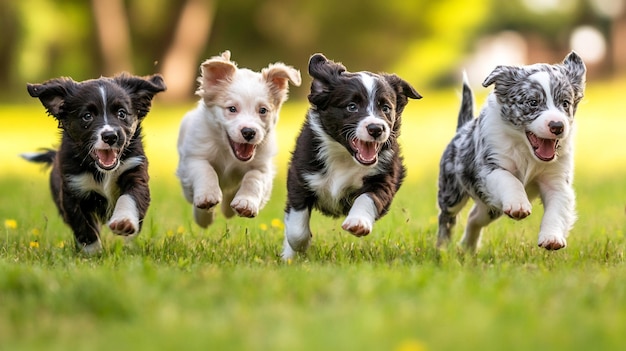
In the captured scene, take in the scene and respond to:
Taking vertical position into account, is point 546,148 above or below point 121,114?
above

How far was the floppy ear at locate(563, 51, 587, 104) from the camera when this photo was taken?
6336 millimetres

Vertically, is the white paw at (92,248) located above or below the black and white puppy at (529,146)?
below

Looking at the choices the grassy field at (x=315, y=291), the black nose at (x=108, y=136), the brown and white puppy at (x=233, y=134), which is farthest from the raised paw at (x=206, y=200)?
the black nose at (x=108, y=136)

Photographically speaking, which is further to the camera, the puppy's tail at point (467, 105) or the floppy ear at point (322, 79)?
the puppy's tail at point (467, 105)

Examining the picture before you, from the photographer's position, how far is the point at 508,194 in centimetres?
623

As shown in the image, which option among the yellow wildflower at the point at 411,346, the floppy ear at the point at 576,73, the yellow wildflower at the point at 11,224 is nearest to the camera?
the yellow wildflower at the point at 411,346

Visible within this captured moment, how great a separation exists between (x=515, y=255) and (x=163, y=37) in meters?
23.9

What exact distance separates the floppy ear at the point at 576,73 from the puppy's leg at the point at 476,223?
4.13 feet

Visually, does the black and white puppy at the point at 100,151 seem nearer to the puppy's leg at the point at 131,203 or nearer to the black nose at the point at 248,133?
the puppy's leg at the point at 131,203

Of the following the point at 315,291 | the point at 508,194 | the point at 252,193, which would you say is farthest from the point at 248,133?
the point at 315,291

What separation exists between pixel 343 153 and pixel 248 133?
772mm

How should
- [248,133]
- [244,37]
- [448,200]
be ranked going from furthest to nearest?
[244,37] < [448,200] < [248,133]

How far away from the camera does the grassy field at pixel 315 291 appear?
12.7 feet

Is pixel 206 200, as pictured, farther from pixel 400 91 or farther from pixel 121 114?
pixel 400 91
